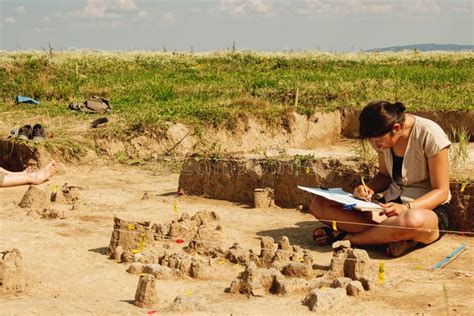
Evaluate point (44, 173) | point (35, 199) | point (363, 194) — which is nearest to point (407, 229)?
point (363, 194)

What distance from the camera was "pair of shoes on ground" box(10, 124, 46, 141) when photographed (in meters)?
11.3

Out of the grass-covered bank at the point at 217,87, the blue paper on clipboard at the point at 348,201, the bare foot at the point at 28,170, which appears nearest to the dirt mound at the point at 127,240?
the blue paper on clipboard at the point at 348,201

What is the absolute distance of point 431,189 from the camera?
648 centimetres

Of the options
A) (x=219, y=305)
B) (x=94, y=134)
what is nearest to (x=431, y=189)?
(x=219, y=305)

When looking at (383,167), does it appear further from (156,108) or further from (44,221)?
(156,108)

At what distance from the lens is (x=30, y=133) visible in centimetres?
1142

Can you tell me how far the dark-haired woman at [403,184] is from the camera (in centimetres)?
627

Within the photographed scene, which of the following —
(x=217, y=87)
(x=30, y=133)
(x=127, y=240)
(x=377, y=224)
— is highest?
(x=217, y=87)

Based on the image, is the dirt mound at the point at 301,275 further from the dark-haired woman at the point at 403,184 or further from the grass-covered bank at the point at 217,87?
the grass-covered bank at the point at 217,87

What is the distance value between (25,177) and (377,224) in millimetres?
4885

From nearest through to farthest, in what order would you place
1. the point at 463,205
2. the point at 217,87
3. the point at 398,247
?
the point at 398,247
the point at 463,205
the point at 217,87

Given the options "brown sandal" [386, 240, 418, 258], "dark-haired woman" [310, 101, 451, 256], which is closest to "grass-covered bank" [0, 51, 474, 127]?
"dark-haired woman" [310, 101, 451, 256]

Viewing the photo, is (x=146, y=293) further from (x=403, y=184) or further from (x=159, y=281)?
(x=403, y=184)

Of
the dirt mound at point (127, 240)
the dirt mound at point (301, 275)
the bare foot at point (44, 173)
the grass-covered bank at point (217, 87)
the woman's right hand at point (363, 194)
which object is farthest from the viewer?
the grass-covered bank at point (217, 87)
